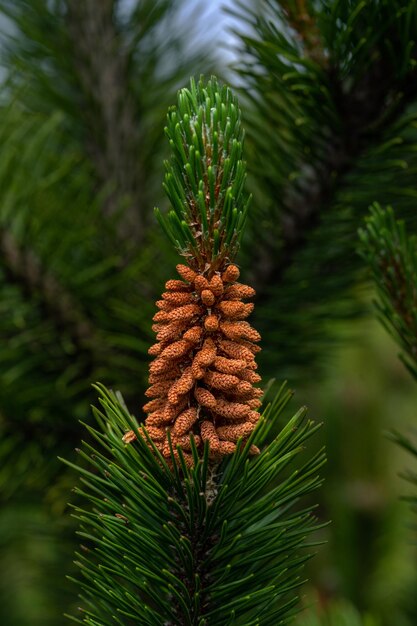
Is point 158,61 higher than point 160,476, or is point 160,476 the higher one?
point 158,61


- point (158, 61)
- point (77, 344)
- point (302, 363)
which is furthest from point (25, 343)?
point (158, 61)

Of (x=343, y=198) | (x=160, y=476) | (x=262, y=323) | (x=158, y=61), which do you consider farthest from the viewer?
(x=158, y=61)

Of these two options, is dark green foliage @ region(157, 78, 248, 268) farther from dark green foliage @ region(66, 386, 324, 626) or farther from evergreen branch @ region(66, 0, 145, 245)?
evergreen branch @ region(66, 0, 145, 245)

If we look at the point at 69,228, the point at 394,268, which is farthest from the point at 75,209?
the point at 394,268

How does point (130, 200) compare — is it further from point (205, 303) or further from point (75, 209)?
point (205, 303)

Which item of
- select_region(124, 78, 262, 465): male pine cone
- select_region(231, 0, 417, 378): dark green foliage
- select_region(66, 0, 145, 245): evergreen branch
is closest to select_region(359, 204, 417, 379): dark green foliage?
select_region(231, 0, 417, 378): dark green foliage

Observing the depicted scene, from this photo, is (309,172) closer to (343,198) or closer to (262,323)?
(343,198)

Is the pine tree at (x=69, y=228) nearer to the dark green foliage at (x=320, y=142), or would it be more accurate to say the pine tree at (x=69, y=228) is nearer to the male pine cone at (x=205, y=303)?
the dark green foliage at (x=320, y=142)
